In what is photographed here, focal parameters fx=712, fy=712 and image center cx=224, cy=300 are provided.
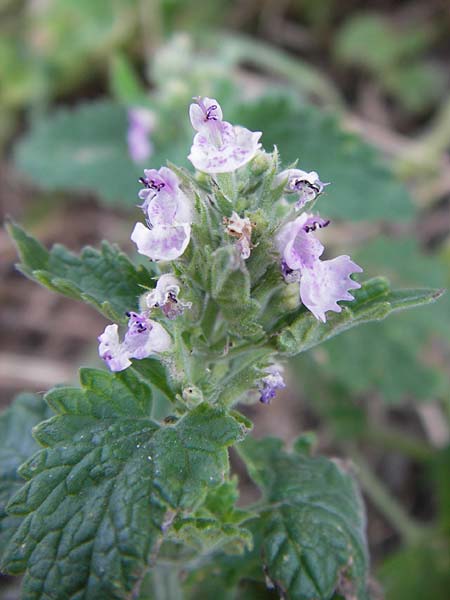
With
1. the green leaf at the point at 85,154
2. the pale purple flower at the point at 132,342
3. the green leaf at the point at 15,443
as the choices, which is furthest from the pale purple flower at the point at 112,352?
the green leaf at the point at 85,154

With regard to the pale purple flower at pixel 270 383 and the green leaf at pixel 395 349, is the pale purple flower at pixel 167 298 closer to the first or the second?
the pale purple flower at pixel 270 383

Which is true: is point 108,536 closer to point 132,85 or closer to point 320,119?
point 320,119

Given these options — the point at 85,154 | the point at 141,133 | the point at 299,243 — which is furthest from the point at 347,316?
the point at 85,154

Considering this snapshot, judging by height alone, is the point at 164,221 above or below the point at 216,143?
below

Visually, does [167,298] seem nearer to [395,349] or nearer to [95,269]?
[95,269]

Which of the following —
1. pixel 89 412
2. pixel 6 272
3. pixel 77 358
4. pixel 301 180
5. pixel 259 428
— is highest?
pixel 6 272

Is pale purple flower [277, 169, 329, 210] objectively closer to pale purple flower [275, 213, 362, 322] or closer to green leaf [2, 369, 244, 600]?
pale purple flower [275, 213, 362, 322]

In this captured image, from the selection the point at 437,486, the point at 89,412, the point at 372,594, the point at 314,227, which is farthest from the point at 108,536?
the point at 437,486

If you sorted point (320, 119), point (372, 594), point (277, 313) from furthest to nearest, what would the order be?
point (320, 119) → point (372, 594) → point (277, 313)
